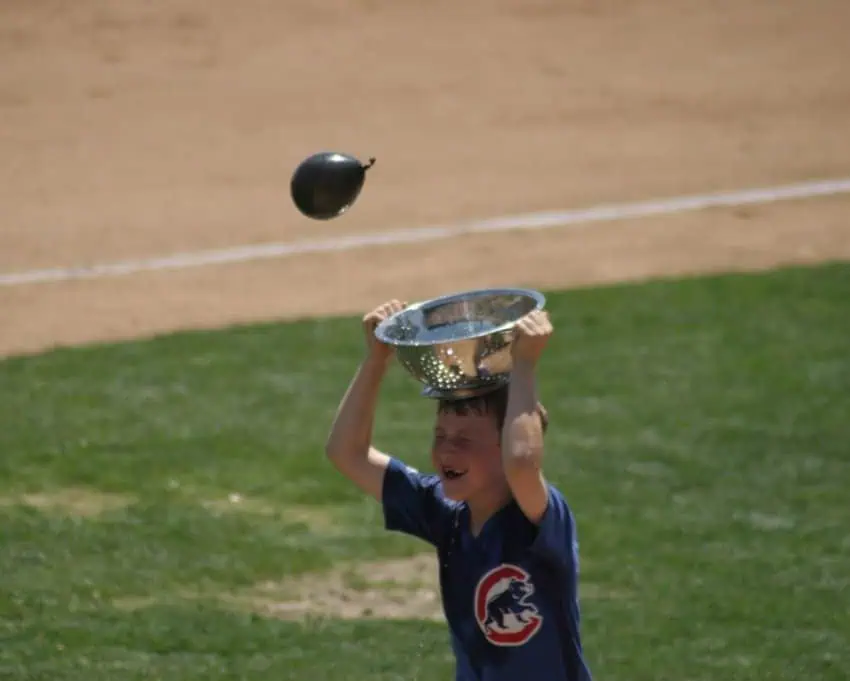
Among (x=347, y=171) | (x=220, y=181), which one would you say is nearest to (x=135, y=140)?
(x=220, y=181)

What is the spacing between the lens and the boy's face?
4473 mm

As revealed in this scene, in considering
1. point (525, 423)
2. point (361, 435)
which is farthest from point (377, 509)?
point (525, 423)

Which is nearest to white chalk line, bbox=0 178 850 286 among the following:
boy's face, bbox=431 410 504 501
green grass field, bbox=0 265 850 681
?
green grass field, bbox=0 265 850 681

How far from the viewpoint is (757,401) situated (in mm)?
8867

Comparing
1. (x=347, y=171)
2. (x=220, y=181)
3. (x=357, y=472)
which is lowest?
(x=220, y=181)

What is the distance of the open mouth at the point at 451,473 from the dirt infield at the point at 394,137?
239 inches

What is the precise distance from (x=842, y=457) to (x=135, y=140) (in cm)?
739

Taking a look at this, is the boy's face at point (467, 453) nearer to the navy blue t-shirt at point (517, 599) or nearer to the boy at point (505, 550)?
the boy at point (505, 550)

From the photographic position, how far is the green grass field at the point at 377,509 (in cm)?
648

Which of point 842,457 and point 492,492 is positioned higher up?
point 492,492

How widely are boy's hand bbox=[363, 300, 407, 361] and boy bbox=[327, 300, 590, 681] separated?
10.9 inches

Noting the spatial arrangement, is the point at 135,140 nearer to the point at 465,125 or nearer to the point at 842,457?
the point at 465,125

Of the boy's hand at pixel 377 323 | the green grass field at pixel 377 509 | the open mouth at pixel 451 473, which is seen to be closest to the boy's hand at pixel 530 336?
the open mouth at pixel 451 473

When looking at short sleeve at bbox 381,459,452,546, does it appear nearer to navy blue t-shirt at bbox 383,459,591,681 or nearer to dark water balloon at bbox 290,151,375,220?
navy blue t-shirt at bbox 383,459,591,681
